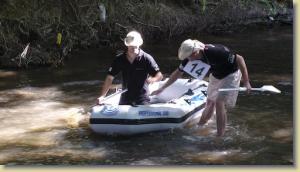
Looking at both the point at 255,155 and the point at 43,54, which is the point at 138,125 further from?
the point at 43,54

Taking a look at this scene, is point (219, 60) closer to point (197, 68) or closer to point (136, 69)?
point (197, 68)

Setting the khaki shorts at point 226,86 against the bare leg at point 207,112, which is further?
the bare leg at point 207,112

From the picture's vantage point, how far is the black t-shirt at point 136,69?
6.74 metres

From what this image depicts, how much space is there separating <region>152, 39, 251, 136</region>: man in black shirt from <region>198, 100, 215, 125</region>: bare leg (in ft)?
0.19

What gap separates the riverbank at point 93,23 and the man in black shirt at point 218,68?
254 inches

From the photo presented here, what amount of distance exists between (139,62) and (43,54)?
6231 mm

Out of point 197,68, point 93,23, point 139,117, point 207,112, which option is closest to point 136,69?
point 139,117

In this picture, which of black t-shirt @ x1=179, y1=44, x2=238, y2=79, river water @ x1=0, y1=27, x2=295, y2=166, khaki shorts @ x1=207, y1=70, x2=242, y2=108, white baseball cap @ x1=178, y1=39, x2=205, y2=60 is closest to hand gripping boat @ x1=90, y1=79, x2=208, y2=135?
river water @ x1=0, y1=27, x2=295, y2=166

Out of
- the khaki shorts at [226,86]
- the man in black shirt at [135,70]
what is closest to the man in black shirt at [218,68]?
the khaki shorts at [226,86]

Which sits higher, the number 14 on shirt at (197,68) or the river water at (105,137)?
the number 14 on shirt at (197,68)

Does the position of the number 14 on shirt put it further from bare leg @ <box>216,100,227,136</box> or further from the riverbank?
the riverbank

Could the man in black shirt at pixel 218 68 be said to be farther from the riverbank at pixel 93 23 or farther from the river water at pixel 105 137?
the riverbank at pixel 93 23

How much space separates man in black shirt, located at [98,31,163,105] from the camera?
6.61m

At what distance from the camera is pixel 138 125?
6.84 m
